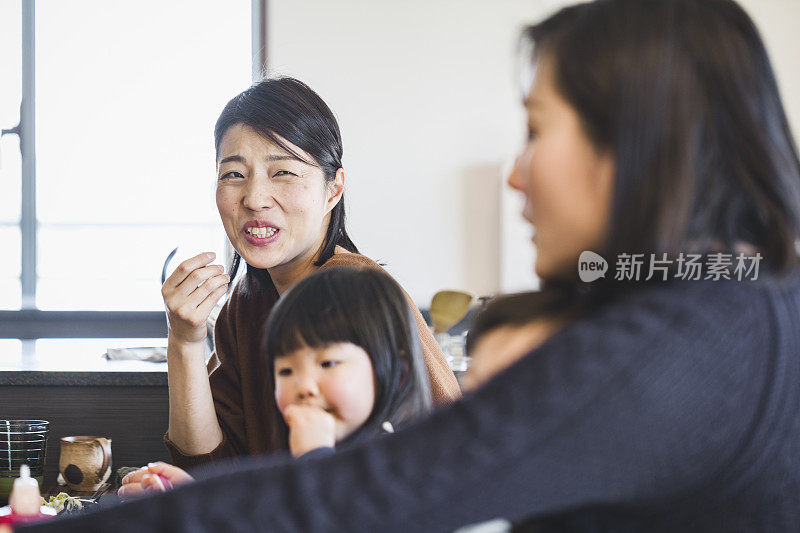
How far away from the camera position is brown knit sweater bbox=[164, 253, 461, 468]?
4.41 ft

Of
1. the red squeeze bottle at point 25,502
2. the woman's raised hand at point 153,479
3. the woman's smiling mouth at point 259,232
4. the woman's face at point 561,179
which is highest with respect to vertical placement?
the woman's face at point 561,179

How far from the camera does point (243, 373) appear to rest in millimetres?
1439

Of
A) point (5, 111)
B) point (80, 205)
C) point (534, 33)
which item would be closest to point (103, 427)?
point (534, 33)

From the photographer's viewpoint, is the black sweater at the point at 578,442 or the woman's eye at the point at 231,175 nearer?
the black sweater at the point at 578,442

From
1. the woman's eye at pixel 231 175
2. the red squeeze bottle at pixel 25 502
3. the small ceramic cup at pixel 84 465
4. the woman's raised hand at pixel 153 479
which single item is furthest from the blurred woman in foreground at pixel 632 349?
the small ceramic cup at pixel 84 465

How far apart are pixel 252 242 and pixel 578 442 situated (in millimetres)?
1011

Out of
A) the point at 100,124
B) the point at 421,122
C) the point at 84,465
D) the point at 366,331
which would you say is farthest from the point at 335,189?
the point at 100,124

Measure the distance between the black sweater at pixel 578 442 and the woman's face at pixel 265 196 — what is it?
3.01 ft

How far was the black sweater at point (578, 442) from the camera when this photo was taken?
434 mm

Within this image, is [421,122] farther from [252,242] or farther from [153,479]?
[153,479]

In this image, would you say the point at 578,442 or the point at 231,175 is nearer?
the point at 578,442

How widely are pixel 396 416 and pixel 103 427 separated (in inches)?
44.5

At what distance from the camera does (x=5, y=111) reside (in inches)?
148

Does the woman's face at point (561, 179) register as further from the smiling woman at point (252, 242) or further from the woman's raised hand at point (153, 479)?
the smiling woman at point (252, 242)
